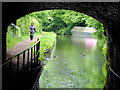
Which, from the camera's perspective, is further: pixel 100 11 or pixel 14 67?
pixel 100 11

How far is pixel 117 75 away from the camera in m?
7.39

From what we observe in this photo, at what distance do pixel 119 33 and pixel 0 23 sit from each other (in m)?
3.84

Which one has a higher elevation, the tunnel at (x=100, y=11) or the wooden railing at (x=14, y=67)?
the tunnel at (x=100, y=11)

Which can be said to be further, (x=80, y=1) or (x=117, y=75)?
(x=117, y=75)

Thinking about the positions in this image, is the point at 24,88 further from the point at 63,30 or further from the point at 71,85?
the point at 63,30

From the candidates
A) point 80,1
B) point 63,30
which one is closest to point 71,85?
point 80,1

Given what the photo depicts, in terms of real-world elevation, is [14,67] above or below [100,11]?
below

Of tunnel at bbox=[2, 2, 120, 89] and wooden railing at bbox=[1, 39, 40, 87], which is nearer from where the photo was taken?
wooden railing at bbox=[1, 39, 40, 87]

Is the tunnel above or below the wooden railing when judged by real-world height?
above

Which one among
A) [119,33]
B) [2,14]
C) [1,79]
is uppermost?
[2,14]

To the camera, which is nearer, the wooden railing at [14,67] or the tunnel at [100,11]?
the wooden railing at [14,67]

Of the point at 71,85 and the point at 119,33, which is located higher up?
the point at 119,33

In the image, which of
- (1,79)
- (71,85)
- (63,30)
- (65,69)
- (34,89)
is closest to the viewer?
(1,79)

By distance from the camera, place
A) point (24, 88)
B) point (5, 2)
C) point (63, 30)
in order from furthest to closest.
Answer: point (63, 30)
point (24, 88)
point (5, 2)
